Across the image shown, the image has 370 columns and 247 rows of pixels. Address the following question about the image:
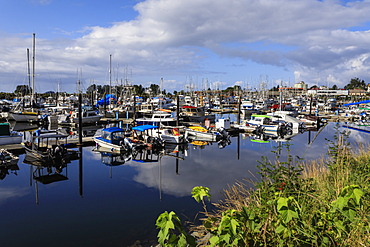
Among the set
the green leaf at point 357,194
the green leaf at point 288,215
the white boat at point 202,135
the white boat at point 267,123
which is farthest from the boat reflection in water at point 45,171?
the white boat at point 267,123

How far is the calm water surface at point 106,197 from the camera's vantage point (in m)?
12.1

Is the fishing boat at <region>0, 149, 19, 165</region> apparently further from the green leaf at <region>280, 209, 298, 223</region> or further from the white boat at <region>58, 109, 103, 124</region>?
the white boat at <region>58, 109, 103, 124</region>

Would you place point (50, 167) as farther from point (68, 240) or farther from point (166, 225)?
point (166, 225)

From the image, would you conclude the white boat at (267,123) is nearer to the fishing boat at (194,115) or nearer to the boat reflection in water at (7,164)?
the fishing boat at (194,115)

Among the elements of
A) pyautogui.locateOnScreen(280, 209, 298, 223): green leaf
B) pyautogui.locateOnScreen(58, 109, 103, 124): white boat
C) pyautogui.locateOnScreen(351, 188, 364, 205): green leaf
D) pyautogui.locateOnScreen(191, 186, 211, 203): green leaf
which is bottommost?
pyautogui.locateOnScreen(58, 109, 103, 124): white boat

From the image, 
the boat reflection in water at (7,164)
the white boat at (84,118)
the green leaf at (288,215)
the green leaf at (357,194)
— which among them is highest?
the green leaf at (357,194)

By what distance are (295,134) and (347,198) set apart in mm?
43497

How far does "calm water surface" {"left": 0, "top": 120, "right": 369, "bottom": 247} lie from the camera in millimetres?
12062

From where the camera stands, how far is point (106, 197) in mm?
16844

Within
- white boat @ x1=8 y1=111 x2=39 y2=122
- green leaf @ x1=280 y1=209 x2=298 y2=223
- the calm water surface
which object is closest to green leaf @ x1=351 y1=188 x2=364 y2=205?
green leaf @ x1=280 y1=209 x2=298 y2=223

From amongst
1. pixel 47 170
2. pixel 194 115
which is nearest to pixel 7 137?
pixel 47 170

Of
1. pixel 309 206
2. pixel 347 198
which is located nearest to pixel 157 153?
pixel 309 206

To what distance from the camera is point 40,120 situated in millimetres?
55438

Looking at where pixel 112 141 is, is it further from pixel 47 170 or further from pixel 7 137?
pixel 7 137
